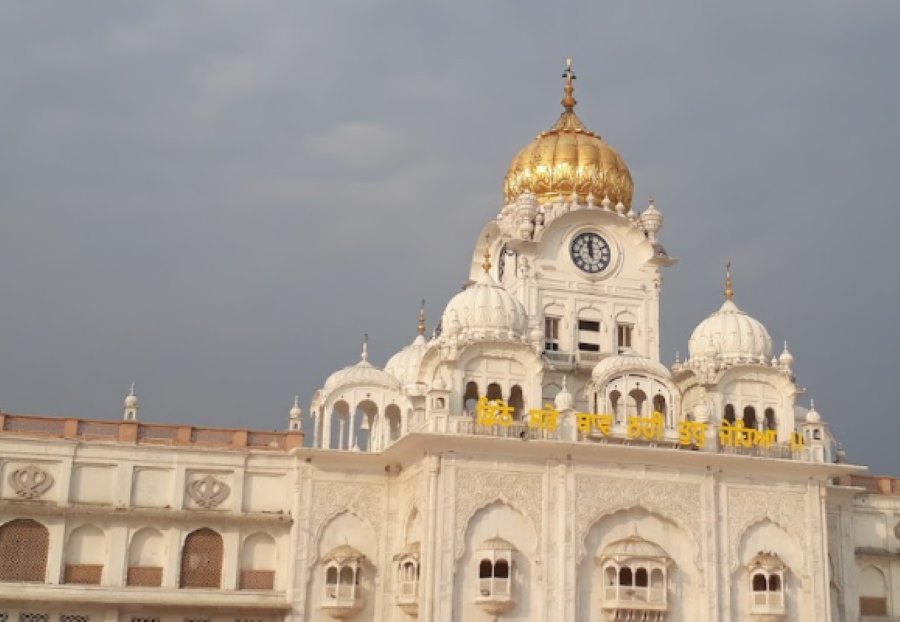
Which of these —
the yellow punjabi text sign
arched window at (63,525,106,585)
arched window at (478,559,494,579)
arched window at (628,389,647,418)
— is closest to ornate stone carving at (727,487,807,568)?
the yellow punjabi text sign

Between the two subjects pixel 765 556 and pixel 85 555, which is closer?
pixel 765 556

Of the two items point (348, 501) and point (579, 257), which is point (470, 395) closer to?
point (348, 501)

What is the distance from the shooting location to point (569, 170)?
30750mm

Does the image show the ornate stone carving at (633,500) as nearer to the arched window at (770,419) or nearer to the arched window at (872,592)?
the arched window at (770,419)

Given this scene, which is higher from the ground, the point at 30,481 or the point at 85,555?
the point at 30,481

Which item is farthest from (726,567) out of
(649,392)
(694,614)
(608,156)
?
(608,156)

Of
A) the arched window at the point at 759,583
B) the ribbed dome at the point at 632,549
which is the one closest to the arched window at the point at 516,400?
the ribbed dome at the point at 632,549

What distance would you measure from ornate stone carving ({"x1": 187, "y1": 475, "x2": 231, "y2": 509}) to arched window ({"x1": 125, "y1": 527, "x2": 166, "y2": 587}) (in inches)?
44.6

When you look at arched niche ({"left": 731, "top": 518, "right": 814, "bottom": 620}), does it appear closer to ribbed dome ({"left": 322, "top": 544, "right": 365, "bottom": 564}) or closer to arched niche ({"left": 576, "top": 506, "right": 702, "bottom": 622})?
arched niche ({"left": 576, "top": 506, "right": 702, "bottom": 622})

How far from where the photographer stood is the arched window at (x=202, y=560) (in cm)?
2567

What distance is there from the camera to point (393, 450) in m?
25.0

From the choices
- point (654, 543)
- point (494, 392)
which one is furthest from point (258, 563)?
point (654, 543)

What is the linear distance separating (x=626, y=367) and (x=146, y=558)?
1141 centimetres

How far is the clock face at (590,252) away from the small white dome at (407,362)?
4563 mm
